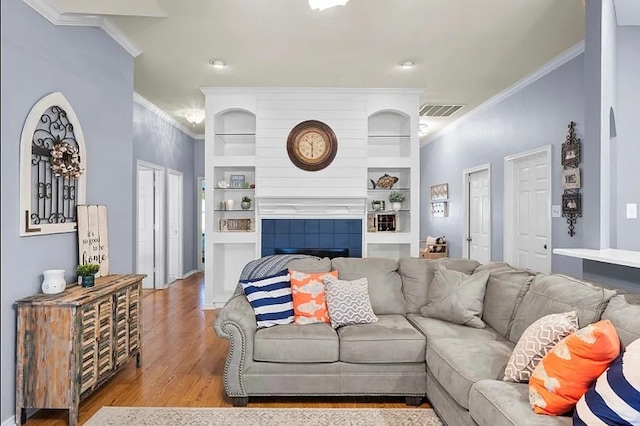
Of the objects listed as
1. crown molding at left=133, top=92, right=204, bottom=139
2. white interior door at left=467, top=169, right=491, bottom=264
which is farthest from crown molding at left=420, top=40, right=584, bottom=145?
crown molding at left=133, top=92, right=204, bottom=139

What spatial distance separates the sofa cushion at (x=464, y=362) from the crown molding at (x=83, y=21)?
10.7 feet

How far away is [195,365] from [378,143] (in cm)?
365

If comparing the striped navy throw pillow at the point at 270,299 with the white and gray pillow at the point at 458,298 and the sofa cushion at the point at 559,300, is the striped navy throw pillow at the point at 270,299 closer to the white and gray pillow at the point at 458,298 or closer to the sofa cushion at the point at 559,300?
the white and gray pillow at the point at 458,298

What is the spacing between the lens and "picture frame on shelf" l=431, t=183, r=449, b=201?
7.58 metres

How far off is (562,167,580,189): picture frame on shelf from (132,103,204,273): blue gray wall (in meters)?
5.23

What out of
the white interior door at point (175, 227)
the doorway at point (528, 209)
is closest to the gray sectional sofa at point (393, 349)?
the doorway at point (528, 209)

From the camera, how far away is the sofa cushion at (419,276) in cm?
333

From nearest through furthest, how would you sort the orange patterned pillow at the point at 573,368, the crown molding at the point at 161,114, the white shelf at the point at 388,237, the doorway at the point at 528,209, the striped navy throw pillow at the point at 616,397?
the striped navy throw pillow at the point at 616,397, the orange patterned pillow at the point at 573,368, the doorway at the point at 528,209, the white shelf at the point at 388,237, the crown molding at the point at 161,114

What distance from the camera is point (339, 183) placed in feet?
17.5

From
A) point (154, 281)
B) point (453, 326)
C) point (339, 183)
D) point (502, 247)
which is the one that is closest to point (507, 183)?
point (502, 247)

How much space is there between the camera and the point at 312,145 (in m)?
5.34

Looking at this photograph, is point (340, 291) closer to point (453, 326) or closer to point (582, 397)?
point (453, 326)

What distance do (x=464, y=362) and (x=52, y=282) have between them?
252cm

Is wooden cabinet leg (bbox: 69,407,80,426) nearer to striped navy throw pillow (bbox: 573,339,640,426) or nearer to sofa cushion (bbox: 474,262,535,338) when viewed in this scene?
striped navy throw pillow (bbox: 573,339,640,426)
